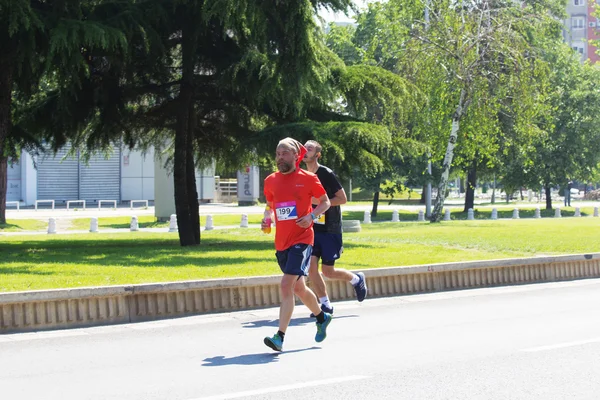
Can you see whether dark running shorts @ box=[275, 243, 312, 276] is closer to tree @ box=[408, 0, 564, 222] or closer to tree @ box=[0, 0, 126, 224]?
tree @ box=[0, 0, 126, 224]

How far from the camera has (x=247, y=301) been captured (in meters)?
12.0

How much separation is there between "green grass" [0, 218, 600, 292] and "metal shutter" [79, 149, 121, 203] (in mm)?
37643

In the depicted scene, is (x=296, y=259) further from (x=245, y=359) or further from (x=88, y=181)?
(x=88, y=181)

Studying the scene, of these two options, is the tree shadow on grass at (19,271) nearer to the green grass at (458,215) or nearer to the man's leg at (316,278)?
the man's leg at (316,278)

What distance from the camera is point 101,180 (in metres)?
61.6

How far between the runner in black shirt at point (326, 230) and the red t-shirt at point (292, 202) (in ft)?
4.67

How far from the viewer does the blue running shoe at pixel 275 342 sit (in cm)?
838

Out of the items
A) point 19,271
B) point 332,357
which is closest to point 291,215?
point 332,357

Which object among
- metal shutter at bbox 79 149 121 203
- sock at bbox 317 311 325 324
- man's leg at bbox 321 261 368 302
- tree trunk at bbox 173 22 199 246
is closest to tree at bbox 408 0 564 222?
tree trunk at bbox 173 22 199 246

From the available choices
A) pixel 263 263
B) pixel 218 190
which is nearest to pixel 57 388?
pixel 263 263

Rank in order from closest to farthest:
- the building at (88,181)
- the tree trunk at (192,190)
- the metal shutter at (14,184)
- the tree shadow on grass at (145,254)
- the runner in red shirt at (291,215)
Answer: the runner in red shirt at (291,215) < the tree shadow on grass at (145,254) < the tree trunk at (192,190) < the metal shutter at (14,184) < the building at (88,181)

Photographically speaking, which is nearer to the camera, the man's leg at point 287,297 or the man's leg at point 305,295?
the man's leg at point 287,297

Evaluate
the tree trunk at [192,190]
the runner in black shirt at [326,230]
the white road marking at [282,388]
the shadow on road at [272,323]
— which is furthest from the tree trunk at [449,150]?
the white road marking at [282,388]

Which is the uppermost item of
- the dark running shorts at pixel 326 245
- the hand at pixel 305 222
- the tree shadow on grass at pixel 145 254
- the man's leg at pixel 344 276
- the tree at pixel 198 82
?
the tree at pixel 198 82
